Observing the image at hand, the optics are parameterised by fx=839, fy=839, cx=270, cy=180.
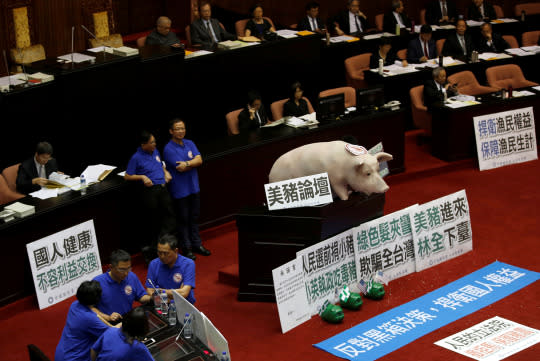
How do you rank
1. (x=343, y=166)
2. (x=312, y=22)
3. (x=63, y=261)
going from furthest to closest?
(x=312, y=22) → (x=63, y=261) → (x=343, y=166)

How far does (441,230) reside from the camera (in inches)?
371

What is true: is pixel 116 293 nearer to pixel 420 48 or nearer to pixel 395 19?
pixel 420 48

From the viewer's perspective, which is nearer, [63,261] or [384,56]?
[63,261]

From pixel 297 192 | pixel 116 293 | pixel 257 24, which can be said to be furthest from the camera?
pixel 257 24

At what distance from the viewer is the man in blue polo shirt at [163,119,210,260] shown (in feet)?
31.0

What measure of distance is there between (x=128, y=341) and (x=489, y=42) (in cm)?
1068

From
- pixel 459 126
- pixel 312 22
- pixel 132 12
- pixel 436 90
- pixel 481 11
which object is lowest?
pixel 459 126

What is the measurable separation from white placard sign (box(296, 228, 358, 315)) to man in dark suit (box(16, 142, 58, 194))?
324cm

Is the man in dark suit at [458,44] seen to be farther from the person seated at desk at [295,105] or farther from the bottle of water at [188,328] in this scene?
the bottle of water at [188,328]

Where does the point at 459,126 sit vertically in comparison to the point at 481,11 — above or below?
below

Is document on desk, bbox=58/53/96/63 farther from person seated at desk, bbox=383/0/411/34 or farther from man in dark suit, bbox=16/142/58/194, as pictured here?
→ person seated at desk, bbox=383/0/411/34

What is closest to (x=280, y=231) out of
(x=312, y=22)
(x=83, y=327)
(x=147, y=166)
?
(x=147, y=166)

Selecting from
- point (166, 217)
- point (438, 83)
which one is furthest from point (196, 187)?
point (438, 83)

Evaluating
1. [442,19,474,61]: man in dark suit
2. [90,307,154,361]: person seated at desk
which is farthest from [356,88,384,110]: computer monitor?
[90,307,154,361]: person seated at desk
